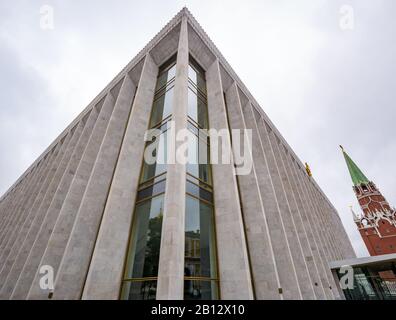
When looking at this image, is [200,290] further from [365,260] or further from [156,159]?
[365,260]

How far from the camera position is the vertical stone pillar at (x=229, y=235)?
7.31 m

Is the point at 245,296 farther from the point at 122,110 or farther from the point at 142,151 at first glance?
the point at 122,110

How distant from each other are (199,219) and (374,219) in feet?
240

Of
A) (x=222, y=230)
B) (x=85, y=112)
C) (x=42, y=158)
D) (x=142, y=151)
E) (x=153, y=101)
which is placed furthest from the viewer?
(x=42, y=158)

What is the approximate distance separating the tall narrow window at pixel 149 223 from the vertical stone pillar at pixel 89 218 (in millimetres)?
2224

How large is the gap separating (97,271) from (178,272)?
3.39 m

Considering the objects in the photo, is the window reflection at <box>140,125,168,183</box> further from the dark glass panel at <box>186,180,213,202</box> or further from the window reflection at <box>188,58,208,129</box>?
the window reflection at <box>188,58,208,129</box>

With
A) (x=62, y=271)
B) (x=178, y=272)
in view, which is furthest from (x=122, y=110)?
(x=178, y=272)

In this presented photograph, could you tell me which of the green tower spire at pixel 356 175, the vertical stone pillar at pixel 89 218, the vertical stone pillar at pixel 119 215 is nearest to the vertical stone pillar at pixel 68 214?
the vertical stone pillar at pixel 89 218

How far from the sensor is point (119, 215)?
8.46 meters

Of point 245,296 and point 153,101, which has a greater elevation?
point 153,101

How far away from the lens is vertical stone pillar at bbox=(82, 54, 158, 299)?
7.13 m

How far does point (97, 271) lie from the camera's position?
714 cm

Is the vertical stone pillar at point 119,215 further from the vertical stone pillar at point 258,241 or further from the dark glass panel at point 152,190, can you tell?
the vertical stone pillar at point 258,241
